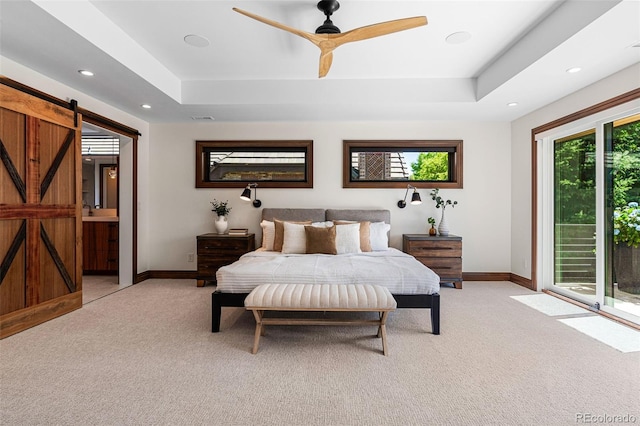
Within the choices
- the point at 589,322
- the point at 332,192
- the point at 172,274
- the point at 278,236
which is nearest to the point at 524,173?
the point at 589,322

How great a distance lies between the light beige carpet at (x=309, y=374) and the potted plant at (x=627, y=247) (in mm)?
868

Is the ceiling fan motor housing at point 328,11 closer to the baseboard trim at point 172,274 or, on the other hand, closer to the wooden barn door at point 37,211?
the wooden barn door at point 37,211

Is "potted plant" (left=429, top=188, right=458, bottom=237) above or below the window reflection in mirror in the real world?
below

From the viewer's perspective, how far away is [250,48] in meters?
3.26

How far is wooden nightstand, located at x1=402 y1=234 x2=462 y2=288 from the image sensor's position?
445 centimetres

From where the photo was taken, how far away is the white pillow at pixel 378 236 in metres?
4.39

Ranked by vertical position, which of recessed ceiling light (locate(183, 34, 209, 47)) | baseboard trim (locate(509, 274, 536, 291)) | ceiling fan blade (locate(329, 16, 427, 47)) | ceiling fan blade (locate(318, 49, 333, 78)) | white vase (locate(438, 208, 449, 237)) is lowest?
baseboard trim (locate(509, 274, 536, 291))

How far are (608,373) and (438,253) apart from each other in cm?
241

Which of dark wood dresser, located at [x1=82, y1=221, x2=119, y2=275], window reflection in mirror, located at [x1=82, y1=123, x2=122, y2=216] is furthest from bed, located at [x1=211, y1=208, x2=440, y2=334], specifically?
window reflection in mirror, located at [x1=82, y1=123, x2=122, y2=216]

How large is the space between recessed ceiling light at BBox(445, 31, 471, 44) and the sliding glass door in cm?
175

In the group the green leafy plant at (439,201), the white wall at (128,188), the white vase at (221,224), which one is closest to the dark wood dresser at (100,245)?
the white wall at (128,188)

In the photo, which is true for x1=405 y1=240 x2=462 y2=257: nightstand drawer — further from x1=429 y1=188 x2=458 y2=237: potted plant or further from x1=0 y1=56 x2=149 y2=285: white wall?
x1=0 y1=56 x2=149 y2=285: white wall

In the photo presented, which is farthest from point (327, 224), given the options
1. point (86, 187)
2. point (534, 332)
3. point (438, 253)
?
point (86, 187)

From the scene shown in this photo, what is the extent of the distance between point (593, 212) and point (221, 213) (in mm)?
4843
